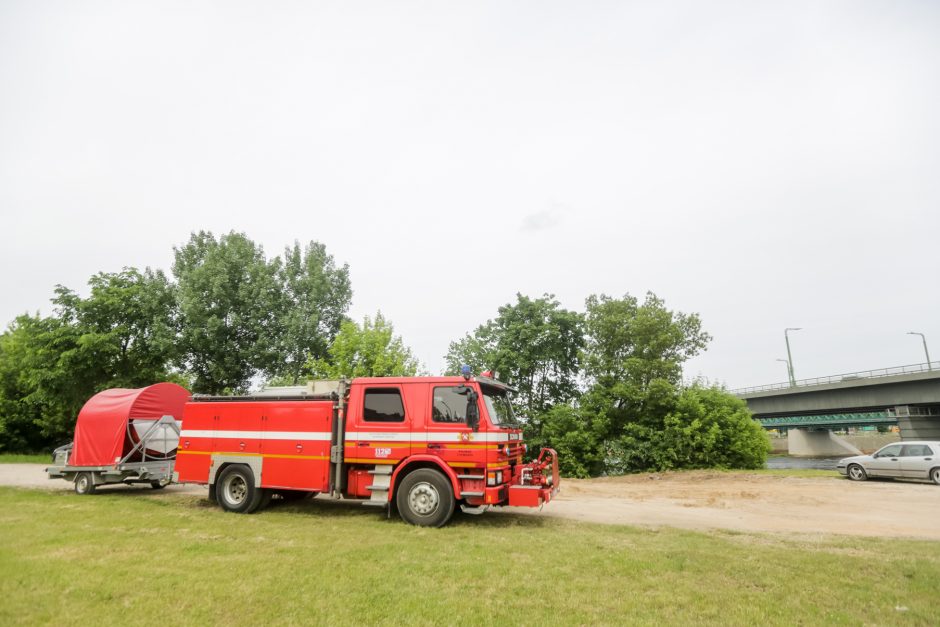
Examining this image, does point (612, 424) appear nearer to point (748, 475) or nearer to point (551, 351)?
point (551, 351)

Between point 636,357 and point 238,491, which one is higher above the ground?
point 636,357

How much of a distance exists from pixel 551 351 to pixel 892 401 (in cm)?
2827

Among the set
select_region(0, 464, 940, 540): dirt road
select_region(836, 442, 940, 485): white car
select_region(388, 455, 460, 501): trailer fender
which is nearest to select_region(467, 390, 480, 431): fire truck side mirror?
select_region(388, 455, 460, 501): trailer fender

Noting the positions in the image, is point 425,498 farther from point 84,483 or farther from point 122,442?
point 84,483

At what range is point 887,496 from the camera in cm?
1523

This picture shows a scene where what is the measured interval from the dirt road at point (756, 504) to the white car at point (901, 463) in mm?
487

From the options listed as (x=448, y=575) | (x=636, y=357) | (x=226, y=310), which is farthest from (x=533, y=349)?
(x=448, y=575)

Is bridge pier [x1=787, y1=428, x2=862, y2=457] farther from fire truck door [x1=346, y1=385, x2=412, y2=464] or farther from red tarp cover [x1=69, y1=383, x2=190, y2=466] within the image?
red tarp cover [x1=69, y1=383, x2=190, y2=466]

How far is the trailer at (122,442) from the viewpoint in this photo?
49.5 ft

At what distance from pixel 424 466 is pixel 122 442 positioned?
10336 mm

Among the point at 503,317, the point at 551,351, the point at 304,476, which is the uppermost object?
the point at 503,317

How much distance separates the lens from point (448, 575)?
6.59m

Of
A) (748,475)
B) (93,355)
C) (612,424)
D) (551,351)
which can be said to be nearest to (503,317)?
(551,351)

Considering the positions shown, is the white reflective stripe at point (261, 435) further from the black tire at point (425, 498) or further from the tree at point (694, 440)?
the tree at point (694, 440)
